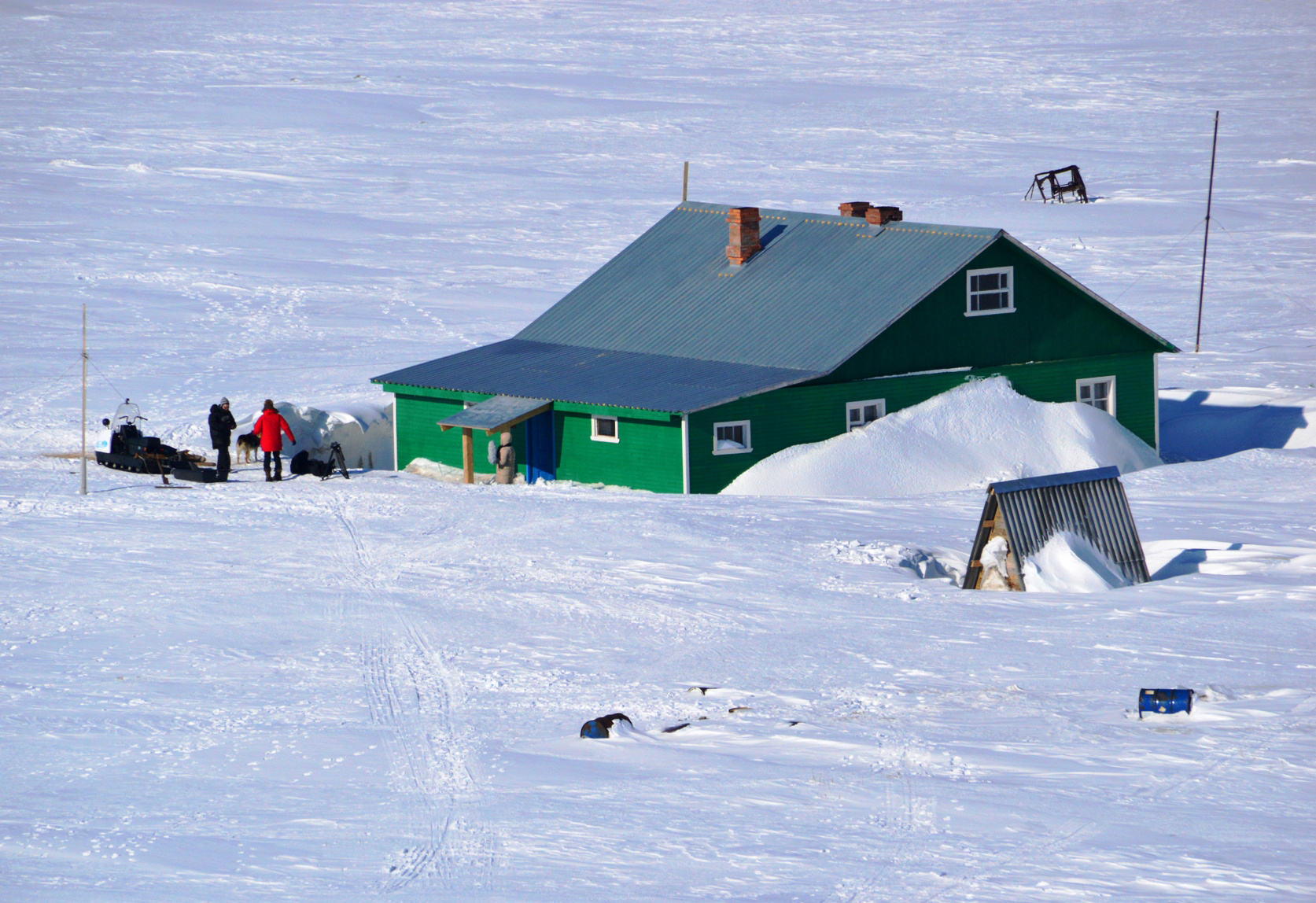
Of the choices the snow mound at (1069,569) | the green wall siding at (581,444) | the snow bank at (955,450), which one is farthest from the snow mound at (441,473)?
the snow mound at (1069,569)

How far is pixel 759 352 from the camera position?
30.8 meters

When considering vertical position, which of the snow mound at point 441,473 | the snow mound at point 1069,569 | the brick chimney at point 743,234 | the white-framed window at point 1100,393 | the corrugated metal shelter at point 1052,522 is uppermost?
the brick chimney at point 743,234

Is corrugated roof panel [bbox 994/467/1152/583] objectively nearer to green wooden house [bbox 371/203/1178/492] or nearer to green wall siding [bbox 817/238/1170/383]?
green wooden house [bbox 371/203/1178/492]

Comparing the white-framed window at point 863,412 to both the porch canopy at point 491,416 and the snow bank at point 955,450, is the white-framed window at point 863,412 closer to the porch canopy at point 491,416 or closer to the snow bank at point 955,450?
the snow bank at point 955,450

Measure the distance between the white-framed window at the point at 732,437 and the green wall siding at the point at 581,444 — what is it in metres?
0.74

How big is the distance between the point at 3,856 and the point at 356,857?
2.47m

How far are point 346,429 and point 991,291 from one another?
12210 millimetres

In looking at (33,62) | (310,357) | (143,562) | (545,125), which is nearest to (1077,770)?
(143,562)

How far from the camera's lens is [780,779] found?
1408cm

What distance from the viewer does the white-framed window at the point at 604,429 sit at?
1156 inches

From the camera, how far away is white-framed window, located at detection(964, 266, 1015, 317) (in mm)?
31312

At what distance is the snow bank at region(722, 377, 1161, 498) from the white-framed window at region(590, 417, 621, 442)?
2.38m

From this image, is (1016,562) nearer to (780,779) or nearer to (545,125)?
(780,779)

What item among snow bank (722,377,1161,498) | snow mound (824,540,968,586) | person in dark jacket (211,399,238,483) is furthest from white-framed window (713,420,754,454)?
person in dark jacket (211,399,238,483)
